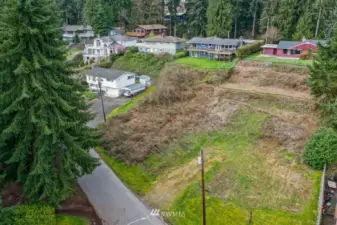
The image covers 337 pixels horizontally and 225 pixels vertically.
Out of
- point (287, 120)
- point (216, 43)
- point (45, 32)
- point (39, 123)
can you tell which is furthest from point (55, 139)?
point (216, 43)

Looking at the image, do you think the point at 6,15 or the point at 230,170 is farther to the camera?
the point at 230,170

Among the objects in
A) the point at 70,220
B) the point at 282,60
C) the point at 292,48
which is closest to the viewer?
the point at 70,220

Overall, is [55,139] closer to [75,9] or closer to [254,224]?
[254,224]

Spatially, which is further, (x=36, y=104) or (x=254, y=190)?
(x=254, y=190)

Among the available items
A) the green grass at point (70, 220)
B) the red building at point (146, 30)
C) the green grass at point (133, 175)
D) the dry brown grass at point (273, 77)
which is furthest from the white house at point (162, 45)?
the green grass at point (70, 220)

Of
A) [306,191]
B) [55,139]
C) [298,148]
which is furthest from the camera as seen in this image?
[298,148]

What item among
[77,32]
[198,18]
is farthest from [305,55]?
[77,32]

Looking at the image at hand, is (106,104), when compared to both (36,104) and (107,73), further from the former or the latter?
(36,104)
